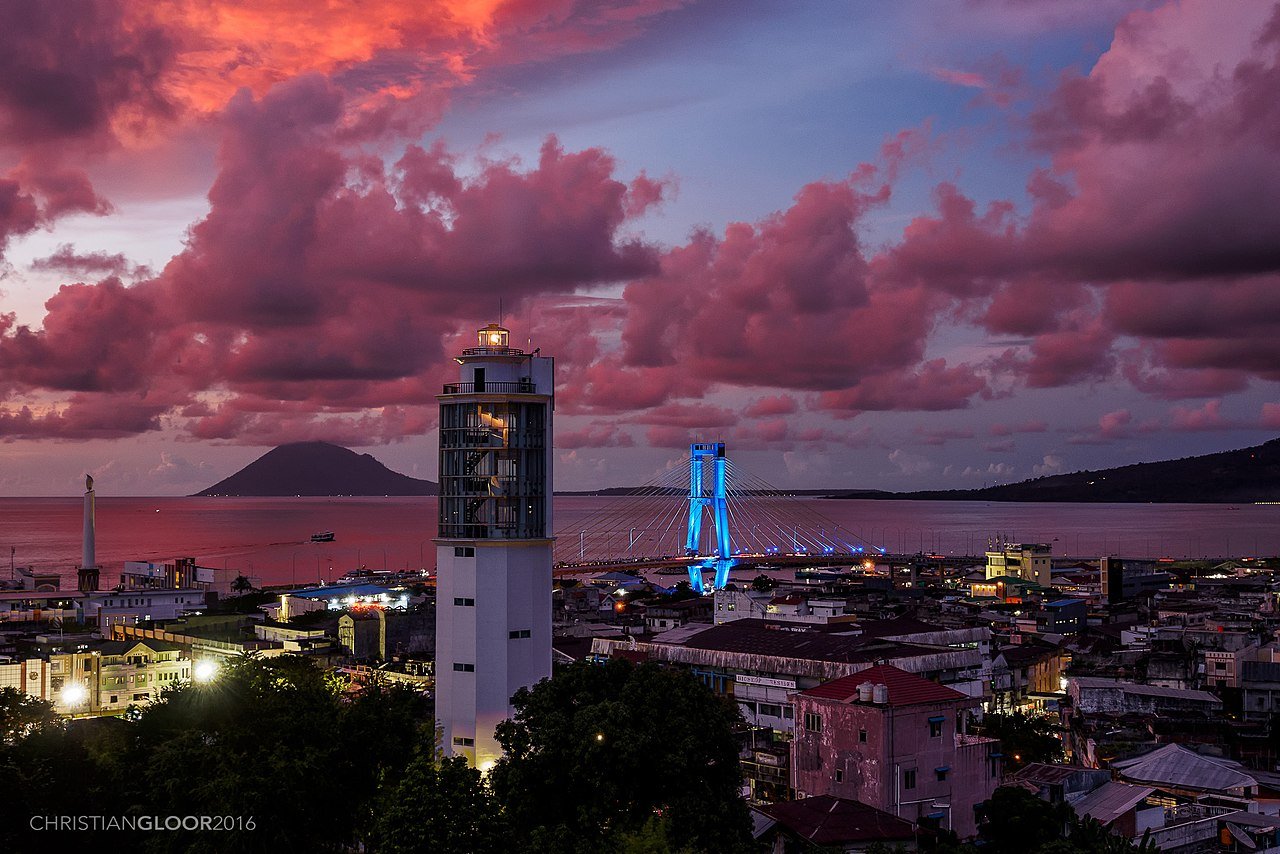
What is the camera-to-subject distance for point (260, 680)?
62.5 feet

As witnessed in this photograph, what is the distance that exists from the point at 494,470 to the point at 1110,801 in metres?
12.7

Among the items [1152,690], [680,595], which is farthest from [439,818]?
[680,595]

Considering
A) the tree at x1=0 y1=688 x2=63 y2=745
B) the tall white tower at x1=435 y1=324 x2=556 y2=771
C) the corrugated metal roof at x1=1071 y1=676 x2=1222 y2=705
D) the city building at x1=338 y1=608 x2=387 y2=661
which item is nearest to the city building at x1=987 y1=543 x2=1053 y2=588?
→ the corrugated metal roof at x1=1071 y1=676 x2=1222 y2=705

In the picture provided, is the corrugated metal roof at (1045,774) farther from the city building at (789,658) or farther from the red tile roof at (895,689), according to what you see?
the city building at (789,658)

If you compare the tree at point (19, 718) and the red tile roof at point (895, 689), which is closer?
the tree at point (19, 718)

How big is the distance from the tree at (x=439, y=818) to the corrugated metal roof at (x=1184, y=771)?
15.0 meters

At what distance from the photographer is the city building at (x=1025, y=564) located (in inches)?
3123

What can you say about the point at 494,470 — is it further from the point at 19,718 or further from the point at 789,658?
the point at 789,658

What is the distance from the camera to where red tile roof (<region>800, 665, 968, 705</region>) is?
67.3 feet

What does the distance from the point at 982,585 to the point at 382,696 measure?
198 feet

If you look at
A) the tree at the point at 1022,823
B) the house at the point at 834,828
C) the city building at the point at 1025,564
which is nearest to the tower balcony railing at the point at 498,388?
the house at the point at 834,828

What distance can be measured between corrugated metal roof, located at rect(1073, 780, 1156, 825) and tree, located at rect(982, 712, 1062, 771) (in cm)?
486

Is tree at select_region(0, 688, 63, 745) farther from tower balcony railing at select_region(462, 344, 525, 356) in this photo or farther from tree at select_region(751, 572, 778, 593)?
tree at select_region(751, 572, 778, 593)

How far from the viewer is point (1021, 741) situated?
2705 cm
